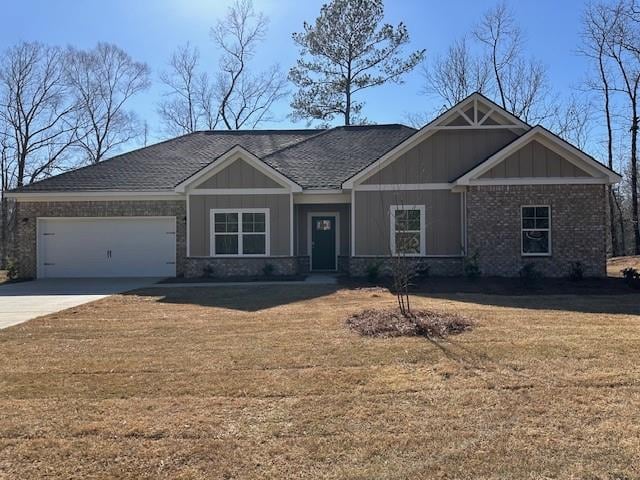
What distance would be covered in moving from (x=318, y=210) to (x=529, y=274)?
770 cm

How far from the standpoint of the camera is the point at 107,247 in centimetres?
1831

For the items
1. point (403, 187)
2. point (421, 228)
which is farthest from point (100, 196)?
point (421, 228)

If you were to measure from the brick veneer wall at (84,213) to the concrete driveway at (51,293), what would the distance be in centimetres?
118

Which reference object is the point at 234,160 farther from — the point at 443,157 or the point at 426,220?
the point at 443,157

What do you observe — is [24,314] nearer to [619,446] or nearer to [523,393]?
[523,393]

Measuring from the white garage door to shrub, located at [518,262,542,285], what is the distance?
37.2 feet

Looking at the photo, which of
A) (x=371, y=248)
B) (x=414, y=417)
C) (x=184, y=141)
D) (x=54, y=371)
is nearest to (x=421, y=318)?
(x=414, y=417)

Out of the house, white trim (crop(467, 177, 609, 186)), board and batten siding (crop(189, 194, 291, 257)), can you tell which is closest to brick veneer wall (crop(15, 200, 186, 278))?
the house

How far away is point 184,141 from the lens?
75.3ft

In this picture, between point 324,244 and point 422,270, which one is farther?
point 324,244

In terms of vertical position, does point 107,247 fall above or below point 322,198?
below

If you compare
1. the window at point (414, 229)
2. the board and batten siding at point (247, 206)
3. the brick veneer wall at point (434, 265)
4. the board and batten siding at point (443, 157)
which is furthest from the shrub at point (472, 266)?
the board and batten siding at point (247, 206)

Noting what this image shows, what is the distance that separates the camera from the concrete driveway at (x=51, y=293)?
10.3 m

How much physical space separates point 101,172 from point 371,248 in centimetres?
1053
